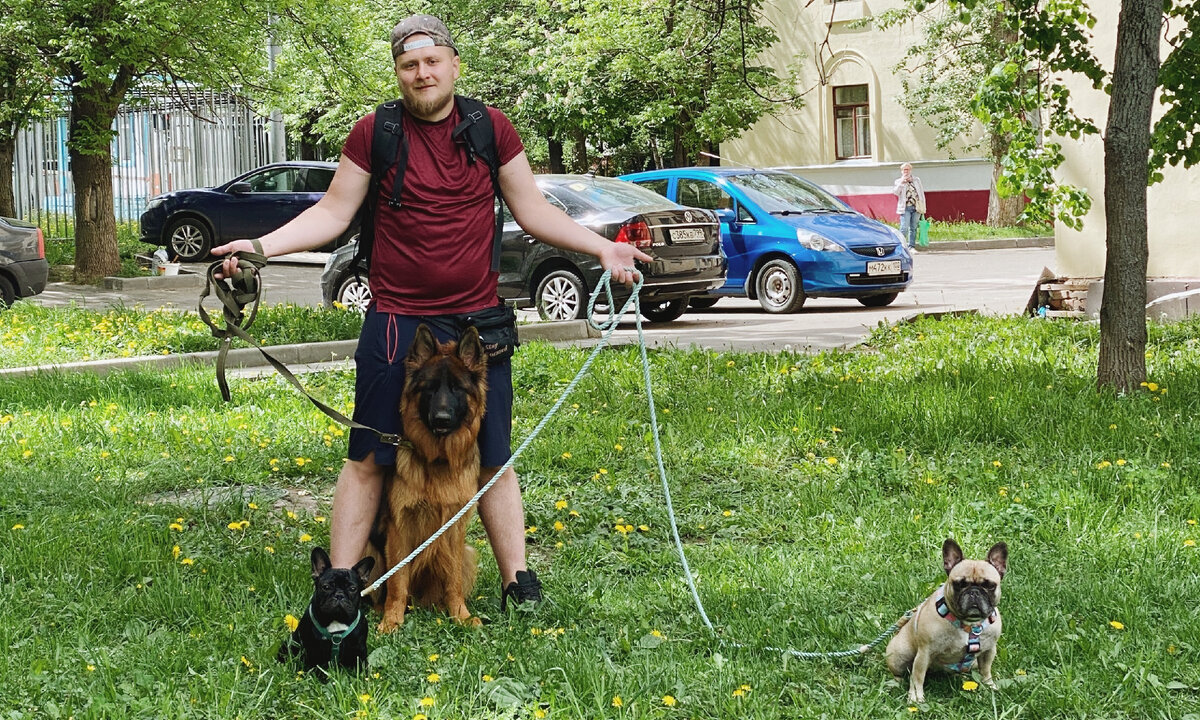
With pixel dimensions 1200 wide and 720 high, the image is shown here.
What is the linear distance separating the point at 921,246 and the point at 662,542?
2233 centimetres

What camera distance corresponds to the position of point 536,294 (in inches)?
589

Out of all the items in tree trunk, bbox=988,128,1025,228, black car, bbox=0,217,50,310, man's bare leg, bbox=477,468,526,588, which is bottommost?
man's bare leg, bbox=477,468,526,588

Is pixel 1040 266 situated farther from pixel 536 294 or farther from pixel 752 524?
pixel 752 524

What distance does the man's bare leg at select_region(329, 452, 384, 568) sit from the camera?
15.3 feet

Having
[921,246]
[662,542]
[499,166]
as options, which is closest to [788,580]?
[662,542]

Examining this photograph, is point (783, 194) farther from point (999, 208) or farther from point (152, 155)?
point (152, 155)

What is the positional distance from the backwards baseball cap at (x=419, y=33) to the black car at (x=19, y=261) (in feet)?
41.3

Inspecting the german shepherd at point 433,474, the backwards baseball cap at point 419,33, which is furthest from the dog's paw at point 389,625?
the backwards baseball cap at point 419,33

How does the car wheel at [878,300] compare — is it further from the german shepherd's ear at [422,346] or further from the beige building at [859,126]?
the beige building at [859,126]

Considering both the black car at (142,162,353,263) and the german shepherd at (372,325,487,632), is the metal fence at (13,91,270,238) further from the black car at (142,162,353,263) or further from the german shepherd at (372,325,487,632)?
the german shepherd at (372,325,487,632)

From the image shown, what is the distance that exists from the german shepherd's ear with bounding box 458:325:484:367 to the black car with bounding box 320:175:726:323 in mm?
9862

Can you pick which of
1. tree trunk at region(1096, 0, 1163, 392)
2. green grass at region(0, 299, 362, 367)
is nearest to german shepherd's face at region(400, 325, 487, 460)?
tree trunk at region(1096, 0, 1163, 392)

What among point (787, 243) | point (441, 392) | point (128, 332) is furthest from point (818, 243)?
point (441, 392)

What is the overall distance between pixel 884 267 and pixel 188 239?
546 inches
